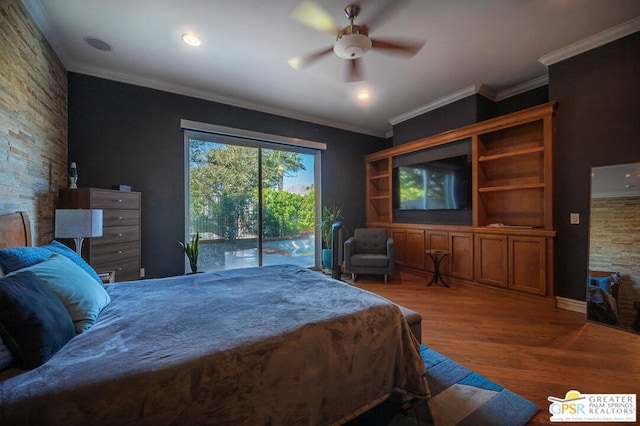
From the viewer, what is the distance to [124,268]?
271 centimetres

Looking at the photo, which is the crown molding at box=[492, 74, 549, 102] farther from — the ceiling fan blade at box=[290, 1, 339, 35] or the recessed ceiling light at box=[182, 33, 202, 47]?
the recessed ceiling light at box=[182, 33, 202, 47]

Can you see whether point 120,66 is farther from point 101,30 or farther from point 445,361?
point 445,361

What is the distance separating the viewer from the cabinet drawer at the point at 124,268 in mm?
2559

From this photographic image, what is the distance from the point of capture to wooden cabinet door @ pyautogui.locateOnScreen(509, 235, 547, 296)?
2.88 metres

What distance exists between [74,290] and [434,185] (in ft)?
14.3

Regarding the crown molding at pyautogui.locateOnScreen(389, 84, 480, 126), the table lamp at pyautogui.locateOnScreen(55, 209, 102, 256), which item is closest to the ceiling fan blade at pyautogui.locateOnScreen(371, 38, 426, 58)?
the crown molding at pyautogui.locateOnScreen(389, 84, 480, 126)

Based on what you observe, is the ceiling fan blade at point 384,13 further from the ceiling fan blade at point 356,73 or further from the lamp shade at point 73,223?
the lamp shade at point 73,223

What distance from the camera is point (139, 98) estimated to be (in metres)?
3.20

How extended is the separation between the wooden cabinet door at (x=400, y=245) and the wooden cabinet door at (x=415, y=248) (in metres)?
0.07

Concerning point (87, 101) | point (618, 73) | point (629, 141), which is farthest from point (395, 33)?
point (87, 101)

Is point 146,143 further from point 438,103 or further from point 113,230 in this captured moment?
point 438,103

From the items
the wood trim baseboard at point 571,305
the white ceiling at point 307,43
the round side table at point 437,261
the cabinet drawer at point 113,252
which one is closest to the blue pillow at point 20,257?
the cabinet drawer at point 113,252

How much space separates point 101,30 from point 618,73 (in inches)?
198

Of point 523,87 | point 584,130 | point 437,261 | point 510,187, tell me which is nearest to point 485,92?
point 523,87
